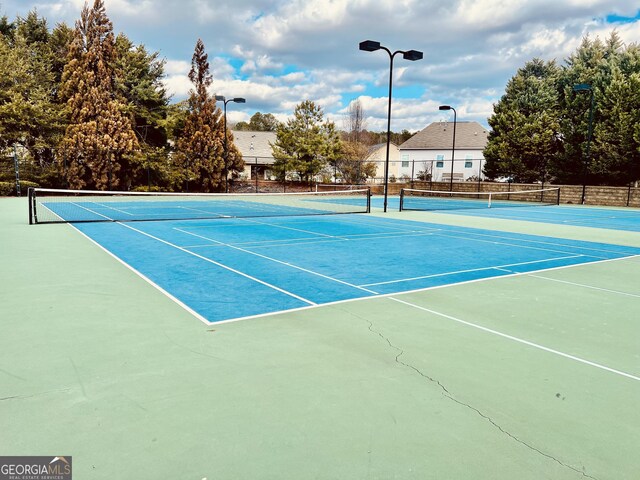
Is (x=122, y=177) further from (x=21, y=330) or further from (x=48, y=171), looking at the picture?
(x=21, y=330)

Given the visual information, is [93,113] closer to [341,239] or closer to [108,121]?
[108,121]

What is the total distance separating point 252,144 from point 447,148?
25372 mm

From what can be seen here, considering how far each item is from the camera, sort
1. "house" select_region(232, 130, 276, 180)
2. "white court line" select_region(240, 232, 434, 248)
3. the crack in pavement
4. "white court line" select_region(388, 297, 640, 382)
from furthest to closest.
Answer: "house" select_region(232, 130, 276, 180) → "white court line" select_region(240, 232, 434, 248) → "white court line" select_region(388, 297, 640, 382) → the crack in pavement

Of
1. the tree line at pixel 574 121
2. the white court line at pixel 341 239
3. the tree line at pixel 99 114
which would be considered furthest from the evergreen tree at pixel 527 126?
the white court line at pixel 341 239

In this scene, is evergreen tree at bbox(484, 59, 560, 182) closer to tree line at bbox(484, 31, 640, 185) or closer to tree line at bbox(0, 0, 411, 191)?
tree line at bbox(484, 31, 640, 185)

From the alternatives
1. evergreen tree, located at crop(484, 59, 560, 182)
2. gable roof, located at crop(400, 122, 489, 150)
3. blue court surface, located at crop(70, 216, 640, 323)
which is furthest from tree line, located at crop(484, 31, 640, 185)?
gable roof, located at crop(400, 122, 489, 150)

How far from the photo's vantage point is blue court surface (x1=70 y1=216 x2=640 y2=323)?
6.58 metres

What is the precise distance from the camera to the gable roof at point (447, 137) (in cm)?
6347

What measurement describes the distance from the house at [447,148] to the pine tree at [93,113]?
38.7 m

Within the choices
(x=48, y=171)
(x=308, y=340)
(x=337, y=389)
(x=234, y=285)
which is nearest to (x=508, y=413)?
(x=337, y=389)

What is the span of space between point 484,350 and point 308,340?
167 cm

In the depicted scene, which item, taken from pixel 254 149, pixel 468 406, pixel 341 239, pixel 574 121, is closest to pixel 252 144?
pixel 254 149

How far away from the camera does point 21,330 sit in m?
4.92

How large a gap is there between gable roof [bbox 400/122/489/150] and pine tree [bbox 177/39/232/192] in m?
36.5
